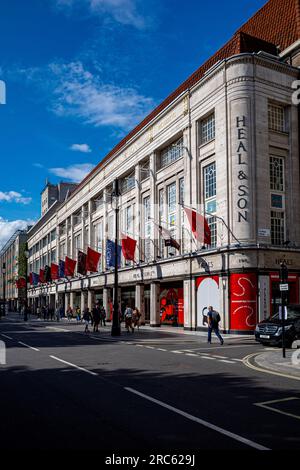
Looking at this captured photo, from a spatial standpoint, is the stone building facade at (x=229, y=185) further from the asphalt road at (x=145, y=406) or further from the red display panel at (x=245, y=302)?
the asphalt road at (x=145, y=406)

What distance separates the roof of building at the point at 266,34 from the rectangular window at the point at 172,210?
25.7 ft

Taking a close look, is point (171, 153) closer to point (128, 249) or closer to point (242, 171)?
point (128, 249)

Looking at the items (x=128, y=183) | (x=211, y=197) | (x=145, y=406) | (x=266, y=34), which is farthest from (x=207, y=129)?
(x=145, y=406)

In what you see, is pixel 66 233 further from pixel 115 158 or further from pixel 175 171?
pixel 175 171

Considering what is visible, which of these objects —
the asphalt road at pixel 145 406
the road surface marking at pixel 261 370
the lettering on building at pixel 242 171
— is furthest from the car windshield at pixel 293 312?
the lettering on building at pixel 242 171

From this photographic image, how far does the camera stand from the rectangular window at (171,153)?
36.9m

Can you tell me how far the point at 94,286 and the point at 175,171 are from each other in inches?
867

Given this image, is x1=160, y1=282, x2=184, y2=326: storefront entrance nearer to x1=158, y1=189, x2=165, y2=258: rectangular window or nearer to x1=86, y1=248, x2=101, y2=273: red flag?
x1=158, y1=189, x2=165, y2=258: rectangular window

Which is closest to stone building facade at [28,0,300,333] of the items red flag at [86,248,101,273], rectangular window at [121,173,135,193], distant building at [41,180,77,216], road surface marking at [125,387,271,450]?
rectangular window at [121,173,135,193]

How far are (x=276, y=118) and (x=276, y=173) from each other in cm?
392

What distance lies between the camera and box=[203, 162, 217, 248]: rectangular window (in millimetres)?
31828

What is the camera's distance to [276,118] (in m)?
32.2

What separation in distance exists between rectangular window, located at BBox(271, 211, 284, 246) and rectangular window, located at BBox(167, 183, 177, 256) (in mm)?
Result: 8704

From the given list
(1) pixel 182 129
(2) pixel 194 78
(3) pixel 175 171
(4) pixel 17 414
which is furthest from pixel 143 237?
(4) pixel 17 414
